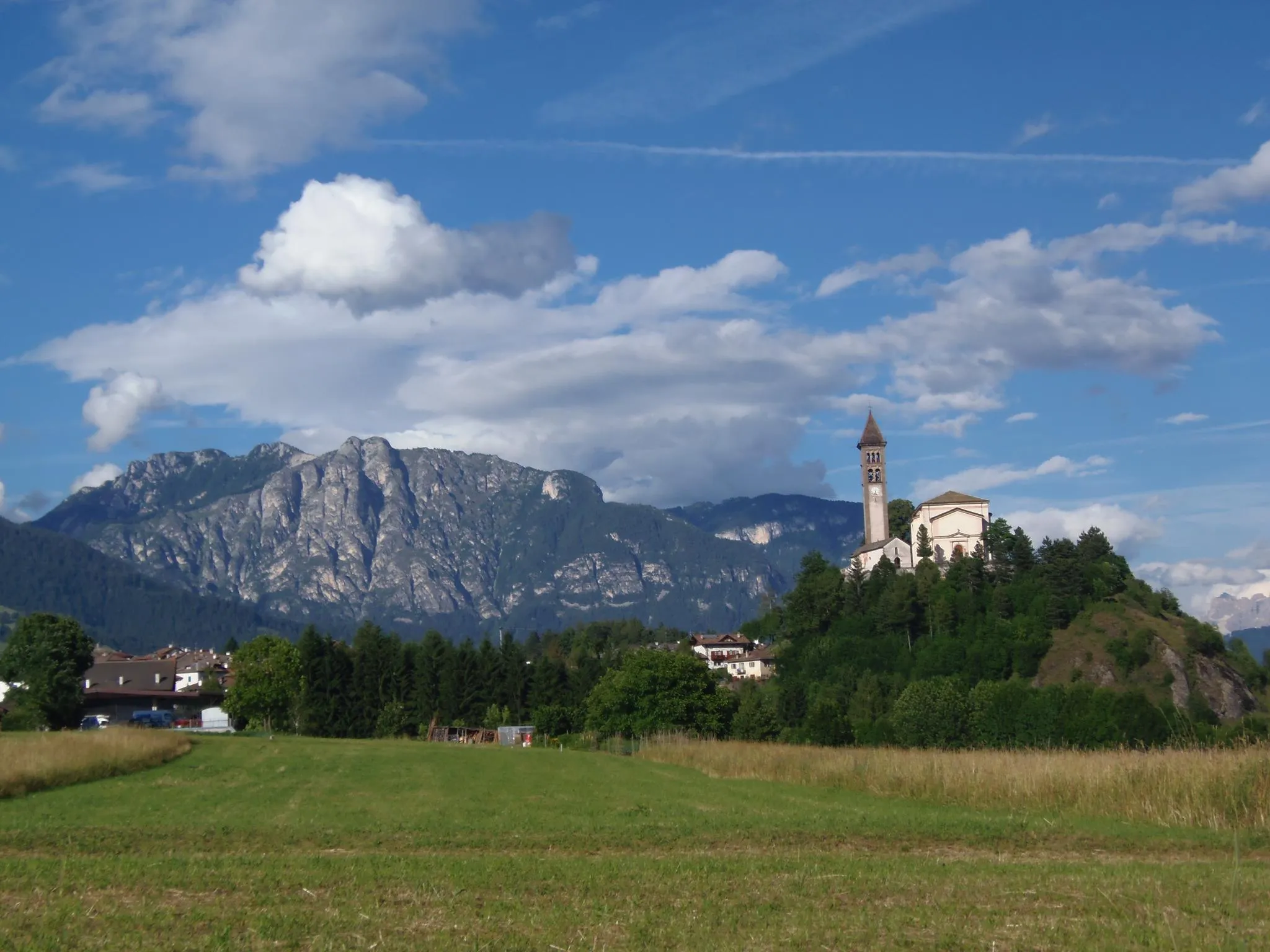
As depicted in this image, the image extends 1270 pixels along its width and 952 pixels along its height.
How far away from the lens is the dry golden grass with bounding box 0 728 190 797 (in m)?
28.1

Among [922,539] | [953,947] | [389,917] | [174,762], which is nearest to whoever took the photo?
[953,947]

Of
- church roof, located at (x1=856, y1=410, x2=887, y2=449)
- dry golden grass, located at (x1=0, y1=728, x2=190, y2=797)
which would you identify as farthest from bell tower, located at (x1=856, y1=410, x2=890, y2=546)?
dry golden grass, located at (x1=0, y1=728, x2=190, y2=797)

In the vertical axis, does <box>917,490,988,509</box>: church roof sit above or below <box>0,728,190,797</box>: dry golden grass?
above

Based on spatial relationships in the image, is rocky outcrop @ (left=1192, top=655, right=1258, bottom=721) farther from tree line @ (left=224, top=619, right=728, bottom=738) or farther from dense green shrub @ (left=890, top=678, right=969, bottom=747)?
tree line @ (left=224, top=619, right=728, bottom=738)

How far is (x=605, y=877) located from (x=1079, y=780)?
47.3ft

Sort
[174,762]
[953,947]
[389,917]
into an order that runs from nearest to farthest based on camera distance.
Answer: [953,947], [389,917], [174,762]

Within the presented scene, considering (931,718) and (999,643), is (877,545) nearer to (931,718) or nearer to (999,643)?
(999,643)

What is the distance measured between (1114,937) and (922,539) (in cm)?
15623

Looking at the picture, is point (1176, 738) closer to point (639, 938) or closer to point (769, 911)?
point (769, 911)

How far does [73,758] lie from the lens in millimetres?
31906

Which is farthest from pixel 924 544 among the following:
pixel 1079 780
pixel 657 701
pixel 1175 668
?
pixel 1079 780

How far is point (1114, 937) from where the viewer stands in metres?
10.0


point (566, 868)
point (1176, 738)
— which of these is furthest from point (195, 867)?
point (1176, 738)

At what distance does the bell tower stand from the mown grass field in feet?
506
